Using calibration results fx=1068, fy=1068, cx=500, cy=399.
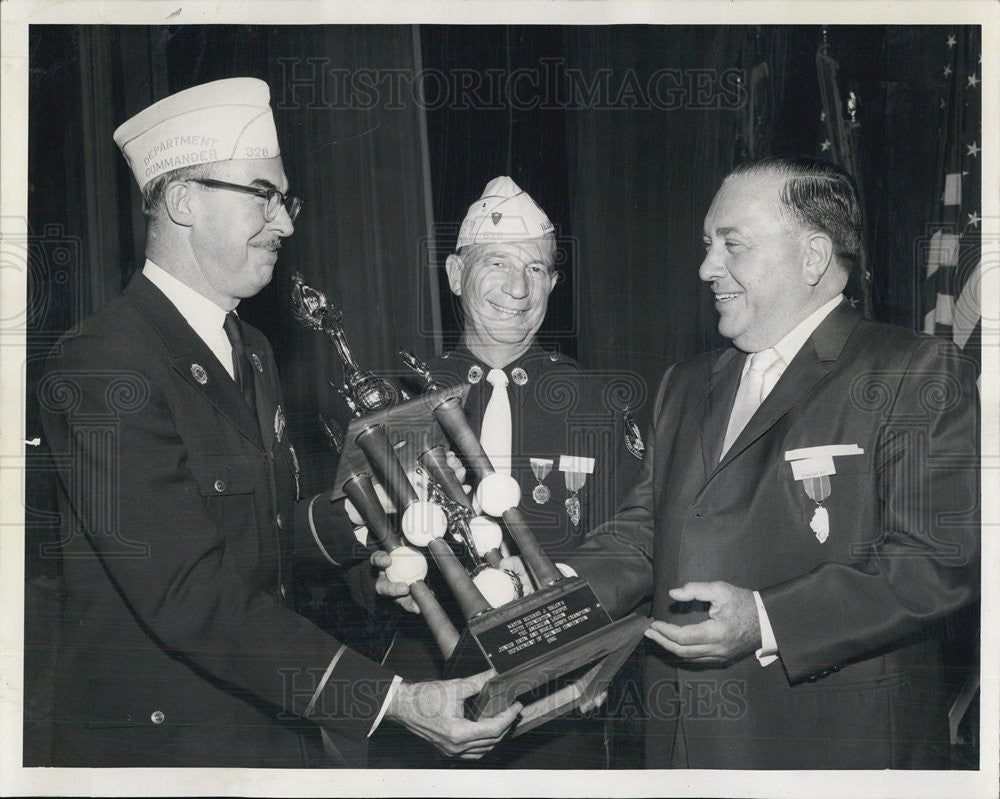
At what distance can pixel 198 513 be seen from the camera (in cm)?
318

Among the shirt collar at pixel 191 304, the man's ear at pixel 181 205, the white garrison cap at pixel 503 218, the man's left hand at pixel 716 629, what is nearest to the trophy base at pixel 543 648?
the man's left hand at pixel 716 629

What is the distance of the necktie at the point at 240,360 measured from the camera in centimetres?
329

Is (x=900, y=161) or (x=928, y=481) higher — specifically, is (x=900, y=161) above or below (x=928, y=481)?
above

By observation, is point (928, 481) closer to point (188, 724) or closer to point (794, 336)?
point (794, 336)

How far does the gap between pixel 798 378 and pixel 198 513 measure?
6.04 ft

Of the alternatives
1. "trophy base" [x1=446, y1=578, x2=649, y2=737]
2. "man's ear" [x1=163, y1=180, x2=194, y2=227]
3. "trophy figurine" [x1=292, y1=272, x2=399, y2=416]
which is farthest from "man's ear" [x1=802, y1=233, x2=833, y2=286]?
"man's ear" [x1=163, y1=180, x2=194, y2=227]

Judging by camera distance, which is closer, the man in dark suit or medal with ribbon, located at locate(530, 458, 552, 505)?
the man in dark suit

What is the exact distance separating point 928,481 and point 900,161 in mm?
1013

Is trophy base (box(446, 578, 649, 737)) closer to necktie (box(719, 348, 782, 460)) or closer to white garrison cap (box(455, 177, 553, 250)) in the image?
necktie (box(719, 348, 782, 460))

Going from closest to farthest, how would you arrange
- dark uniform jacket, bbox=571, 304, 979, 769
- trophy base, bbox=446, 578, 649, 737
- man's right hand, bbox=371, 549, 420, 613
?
trophy base, bbox=446, 578, 649, 737 → dark uniform jacket, bbox=571, 304, 979, 769 → man's right hand, bbox=371, 549, 420, 613

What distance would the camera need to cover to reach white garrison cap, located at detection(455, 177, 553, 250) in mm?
3336

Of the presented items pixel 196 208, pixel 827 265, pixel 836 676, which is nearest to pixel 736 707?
pixel 836 676

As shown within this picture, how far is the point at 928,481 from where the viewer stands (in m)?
3.28

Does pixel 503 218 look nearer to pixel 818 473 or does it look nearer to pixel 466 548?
pixel 466 548
